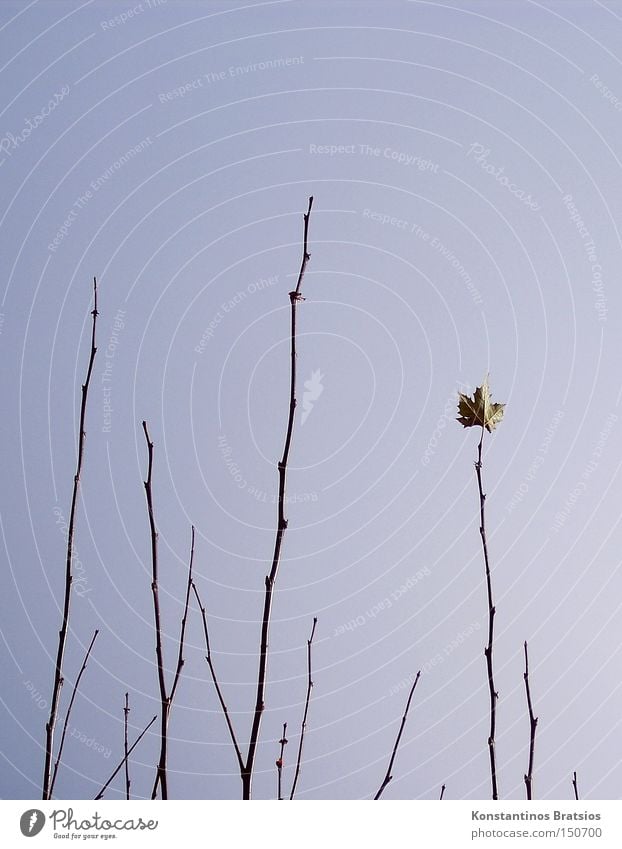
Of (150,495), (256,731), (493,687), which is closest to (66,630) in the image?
(150,495)
